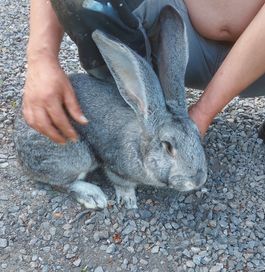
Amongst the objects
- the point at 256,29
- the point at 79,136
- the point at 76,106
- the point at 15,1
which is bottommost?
the point at 15,1

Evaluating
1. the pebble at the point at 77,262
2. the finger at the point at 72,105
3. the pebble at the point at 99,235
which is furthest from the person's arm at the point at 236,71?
the pebble at the point at 77,262

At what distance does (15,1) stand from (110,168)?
220 centimetres

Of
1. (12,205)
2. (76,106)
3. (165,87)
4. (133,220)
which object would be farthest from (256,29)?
(12,205)

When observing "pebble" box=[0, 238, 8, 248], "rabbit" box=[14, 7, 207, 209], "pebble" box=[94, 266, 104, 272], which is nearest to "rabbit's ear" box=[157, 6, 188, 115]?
"rabbit" box=[14, 7, 207, 209]

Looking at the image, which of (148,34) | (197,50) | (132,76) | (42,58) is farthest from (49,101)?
(197,50)

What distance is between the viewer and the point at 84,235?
248cm

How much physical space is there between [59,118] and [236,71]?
0.72 m

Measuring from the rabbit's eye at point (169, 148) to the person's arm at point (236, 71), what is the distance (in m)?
0.17

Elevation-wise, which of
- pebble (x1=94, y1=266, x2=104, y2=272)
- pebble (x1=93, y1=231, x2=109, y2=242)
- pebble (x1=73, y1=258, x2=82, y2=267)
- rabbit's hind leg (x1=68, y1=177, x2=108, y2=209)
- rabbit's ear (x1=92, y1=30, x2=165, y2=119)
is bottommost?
pebble (x1=73, y1=258, x2=82, y2=267)

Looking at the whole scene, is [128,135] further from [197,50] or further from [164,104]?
[197,50]

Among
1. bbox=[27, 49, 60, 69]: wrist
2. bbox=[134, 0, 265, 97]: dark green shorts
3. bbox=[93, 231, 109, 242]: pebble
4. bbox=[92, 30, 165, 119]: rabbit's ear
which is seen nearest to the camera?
bbox=[92, 30, 165, 119]: rabbit's ear

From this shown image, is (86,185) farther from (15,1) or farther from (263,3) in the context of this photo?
(15,1)

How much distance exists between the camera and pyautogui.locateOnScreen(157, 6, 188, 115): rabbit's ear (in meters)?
2.41

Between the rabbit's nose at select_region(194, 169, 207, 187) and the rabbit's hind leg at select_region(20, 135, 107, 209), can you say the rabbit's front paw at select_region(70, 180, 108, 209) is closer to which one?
the rabbit's hind leg at select_region(20, 135, 107, 209)
